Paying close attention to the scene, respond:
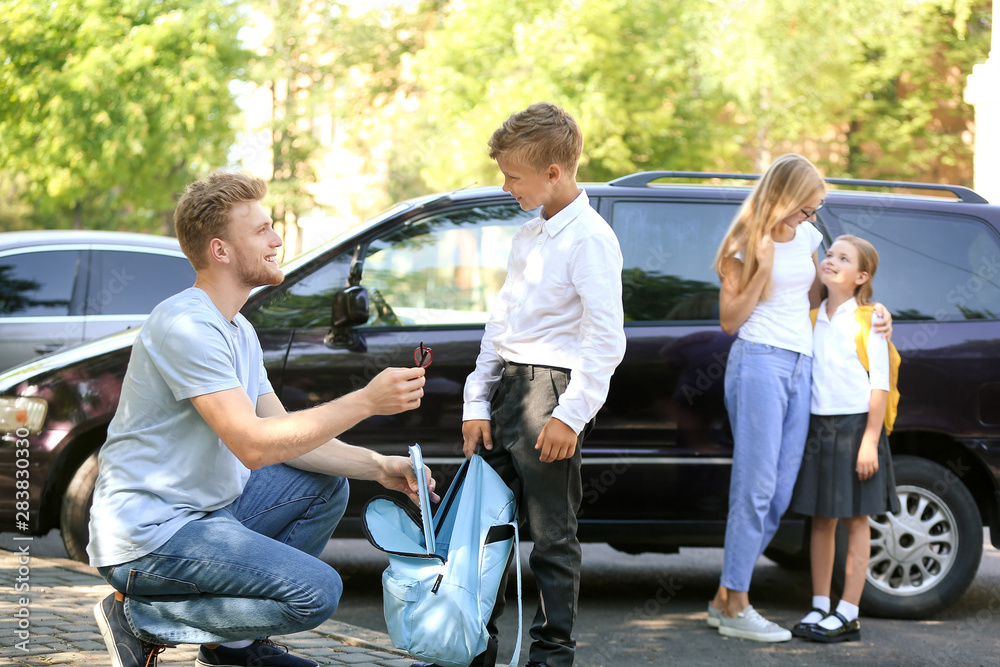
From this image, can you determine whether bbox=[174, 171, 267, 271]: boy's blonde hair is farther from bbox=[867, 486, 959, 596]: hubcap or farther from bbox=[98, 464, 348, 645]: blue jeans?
bbox=[867, 486, 959, 596]: hubcap

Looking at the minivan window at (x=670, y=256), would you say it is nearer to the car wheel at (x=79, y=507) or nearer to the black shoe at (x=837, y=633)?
the black shoe at (x=837, y=633)

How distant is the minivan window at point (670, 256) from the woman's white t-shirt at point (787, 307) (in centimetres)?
39

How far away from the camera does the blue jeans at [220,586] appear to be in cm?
275

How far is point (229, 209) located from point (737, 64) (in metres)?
19.4

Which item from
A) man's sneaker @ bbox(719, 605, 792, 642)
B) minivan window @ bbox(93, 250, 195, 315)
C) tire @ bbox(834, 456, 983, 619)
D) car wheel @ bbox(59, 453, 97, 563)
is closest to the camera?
man's sneaker @ bbox(719, 605, 792, 642)

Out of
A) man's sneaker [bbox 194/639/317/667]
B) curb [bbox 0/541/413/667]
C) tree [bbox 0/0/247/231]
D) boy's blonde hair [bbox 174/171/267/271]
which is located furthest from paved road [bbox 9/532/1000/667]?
tree [bbox 0/0/247/231]

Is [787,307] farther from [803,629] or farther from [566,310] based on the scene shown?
[566,310]

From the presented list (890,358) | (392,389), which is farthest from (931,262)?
(392,389)

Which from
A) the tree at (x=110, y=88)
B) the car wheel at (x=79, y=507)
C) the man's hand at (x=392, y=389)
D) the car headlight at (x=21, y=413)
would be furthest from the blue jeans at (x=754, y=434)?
the tree at (x=110, y=88)

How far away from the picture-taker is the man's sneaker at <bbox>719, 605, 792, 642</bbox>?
4.41 m

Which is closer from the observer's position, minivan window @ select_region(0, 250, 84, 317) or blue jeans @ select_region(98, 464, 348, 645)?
blue jeans @ select_region(98, 464, 348, 645)

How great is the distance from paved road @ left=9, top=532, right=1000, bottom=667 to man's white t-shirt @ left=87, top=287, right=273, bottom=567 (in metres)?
1.54

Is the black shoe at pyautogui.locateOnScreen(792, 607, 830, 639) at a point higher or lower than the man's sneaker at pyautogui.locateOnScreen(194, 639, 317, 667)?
lower

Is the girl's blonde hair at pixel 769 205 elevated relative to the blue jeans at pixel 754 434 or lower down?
elevated
